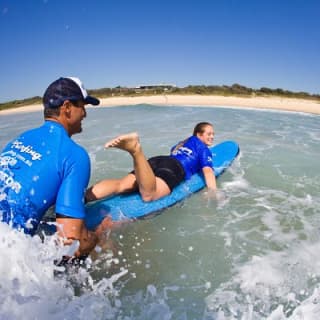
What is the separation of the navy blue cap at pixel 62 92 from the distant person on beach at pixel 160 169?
2.38 ft

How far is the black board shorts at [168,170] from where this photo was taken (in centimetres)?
523

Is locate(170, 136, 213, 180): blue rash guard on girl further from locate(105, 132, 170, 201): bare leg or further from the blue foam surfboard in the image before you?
locate(105, 132, 170, 201): bare leg

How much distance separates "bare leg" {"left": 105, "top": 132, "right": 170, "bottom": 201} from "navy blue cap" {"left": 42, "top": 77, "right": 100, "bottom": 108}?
0.65 m

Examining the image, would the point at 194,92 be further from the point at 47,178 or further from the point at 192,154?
the point at 47,178

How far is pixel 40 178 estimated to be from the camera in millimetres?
2738

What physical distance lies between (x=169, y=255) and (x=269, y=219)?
1756mm

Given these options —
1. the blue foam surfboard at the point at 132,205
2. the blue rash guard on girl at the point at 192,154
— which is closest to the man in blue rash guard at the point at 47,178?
the blue foam surfboard at the point at 132,205

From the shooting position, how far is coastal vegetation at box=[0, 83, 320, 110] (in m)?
40.4

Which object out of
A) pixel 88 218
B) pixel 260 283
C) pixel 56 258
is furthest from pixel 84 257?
pixel 260 283

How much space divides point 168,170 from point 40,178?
2804 millimetres

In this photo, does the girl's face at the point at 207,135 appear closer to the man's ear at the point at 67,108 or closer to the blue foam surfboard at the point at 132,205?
the blue foam surfboard at the point at 132,205

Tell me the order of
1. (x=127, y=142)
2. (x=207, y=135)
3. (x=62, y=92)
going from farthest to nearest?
1. (x=207, y=135)
2. (x=127, y=142)
3. (x=62, y=92)

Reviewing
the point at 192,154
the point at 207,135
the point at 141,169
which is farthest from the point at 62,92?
the point at 207,135

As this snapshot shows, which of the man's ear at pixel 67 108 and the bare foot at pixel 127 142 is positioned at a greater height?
the man's ear at pixel 67 108
